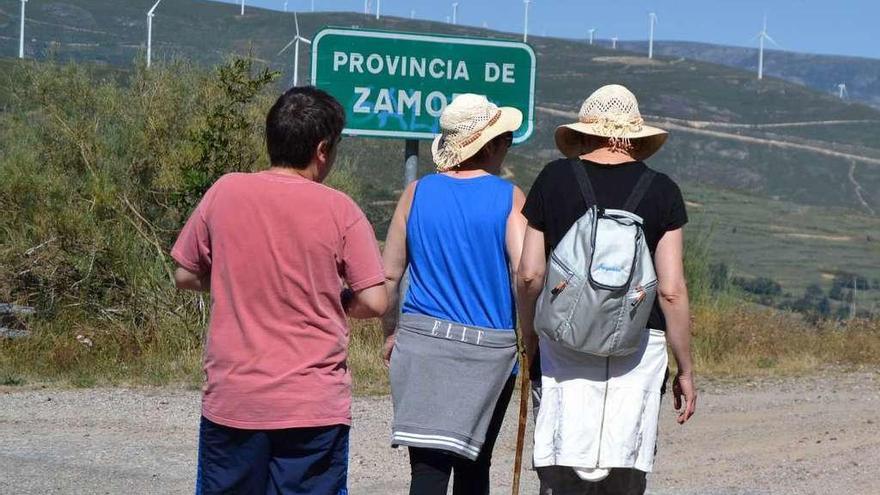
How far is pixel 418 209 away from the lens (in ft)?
15.0

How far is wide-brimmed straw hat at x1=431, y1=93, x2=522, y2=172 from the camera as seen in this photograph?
462cm

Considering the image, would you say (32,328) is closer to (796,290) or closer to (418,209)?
(418,209)

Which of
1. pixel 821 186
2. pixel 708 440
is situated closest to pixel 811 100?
pixel 821 186

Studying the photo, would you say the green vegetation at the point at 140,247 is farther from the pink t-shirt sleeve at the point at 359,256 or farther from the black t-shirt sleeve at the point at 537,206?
the pink t-shirt sleeve at the point at 359,256

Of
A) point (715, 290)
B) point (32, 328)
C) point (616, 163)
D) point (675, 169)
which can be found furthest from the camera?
point (675, 169)

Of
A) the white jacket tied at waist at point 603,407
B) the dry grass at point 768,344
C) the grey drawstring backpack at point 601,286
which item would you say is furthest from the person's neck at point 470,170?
the dry grass at point 768,344

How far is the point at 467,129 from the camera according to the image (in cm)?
464

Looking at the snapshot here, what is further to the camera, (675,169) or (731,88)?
(731,88)

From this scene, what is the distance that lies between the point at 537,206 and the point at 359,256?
80 centimetres

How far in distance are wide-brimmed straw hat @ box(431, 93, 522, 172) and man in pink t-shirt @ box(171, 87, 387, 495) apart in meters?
0.94

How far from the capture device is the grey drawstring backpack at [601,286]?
4.04m

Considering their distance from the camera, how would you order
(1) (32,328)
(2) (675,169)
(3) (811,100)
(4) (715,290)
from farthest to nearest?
(3) (811,100) → (2) (675,169) → (4) (715,290) → (1) (32,328)

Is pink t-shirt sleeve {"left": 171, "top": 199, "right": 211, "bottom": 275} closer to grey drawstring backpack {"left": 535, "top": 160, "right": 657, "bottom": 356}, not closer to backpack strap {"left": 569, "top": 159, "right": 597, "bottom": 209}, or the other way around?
grey drawstring backpack {"left": 535, "top": 160, "right": 657, "bottom": 356}

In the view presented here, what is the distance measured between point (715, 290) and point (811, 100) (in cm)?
6707
